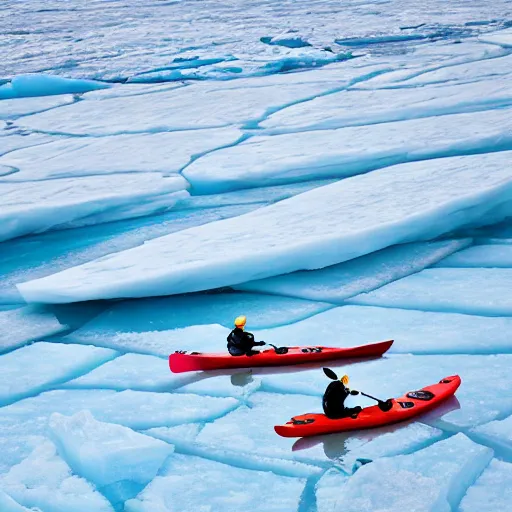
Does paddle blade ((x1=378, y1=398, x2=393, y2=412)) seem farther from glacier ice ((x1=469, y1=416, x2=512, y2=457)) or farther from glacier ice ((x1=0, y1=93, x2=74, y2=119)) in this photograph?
glacier ice ((x1=0, y1=93, x2=74, y2=119))

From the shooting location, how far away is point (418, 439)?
2.16 meters

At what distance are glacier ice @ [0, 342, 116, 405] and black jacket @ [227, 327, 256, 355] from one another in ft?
1.39

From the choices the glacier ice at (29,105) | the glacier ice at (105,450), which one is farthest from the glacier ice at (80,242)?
the glacier ice at (29,105)

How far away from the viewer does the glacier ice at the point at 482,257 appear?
10.6ft

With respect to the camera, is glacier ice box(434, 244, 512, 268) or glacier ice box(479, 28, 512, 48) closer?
glacier ice box(434, 244, 512, 268)

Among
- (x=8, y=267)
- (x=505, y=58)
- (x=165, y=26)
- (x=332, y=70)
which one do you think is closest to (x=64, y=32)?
(x=165, y=26)

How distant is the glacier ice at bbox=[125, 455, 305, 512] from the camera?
1935mm

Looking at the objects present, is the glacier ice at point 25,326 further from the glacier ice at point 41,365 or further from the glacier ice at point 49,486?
the glacier ice at point 49,486

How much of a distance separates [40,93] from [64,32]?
2.86 meters

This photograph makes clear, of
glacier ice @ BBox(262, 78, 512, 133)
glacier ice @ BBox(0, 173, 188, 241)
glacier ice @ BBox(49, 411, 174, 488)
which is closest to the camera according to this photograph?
glacier ice @ BBox(49, 411, 174, 488)

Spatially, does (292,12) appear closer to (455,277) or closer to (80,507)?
(455,277)

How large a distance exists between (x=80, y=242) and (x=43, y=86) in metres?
3.58

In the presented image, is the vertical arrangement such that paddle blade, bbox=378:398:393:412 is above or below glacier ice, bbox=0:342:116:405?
above

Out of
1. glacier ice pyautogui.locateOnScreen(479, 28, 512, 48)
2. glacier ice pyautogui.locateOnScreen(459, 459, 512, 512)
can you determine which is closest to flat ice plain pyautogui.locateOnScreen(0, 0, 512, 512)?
glacier ice pyautogui.locateOnScreen(459, 459, 512, 512)
